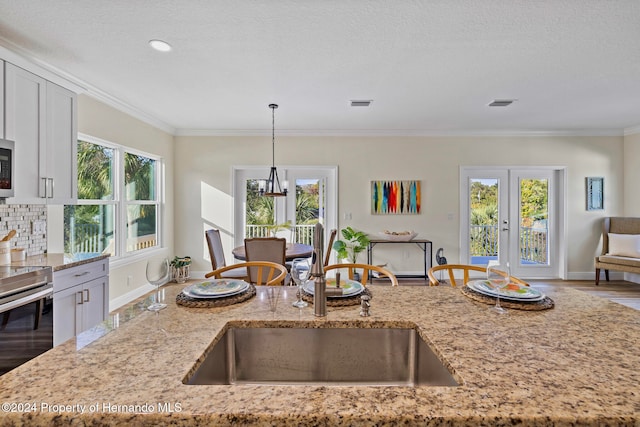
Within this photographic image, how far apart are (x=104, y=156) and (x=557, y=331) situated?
4455mm

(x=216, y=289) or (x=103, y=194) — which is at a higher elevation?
(x=103, y=194)

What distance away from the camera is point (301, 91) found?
345cm

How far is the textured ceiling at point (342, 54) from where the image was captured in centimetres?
206

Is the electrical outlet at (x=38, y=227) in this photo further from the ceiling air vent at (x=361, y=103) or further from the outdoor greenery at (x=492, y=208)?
the outdoor greenery at (x=492, y=208)

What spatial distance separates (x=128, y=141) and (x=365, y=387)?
441 cm

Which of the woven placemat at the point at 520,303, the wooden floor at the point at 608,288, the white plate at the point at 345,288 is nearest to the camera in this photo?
the woven placemat at the point at 520,303

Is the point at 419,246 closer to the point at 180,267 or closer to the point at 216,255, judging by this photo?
the point at 216,255

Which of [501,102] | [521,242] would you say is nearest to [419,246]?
[521,242]

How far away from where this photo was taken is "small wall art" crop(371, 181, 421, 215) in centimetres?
530

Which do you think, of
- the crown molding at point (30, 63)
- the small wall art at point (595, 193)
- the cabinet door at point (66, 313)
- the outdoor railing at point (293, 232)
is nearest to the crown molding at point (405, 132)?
the small wall art at point (595, 193)

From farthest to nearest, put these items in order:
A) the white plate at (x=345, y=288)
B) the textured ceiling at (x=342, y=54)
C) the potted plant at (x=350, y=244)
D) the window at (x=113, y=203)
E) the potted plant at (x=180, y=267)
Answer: the potted plant at (x=350, y=244) < the potted plant at (x=180, y=267) < the window at (x=113, y=203) < the textured ceiling at (x=342, y=54) < the white plate at (x=345, y=288)

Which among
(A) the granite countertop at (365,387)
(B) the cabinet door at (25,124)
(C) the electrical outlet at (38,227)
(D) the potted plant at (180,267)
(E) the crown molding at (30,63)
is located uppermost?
(E) the crown molding at (30,63)

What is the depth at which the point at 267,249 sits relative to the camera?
10.4 ft

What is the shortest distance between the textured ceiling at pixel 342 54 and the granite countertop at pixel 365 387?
1.88m
